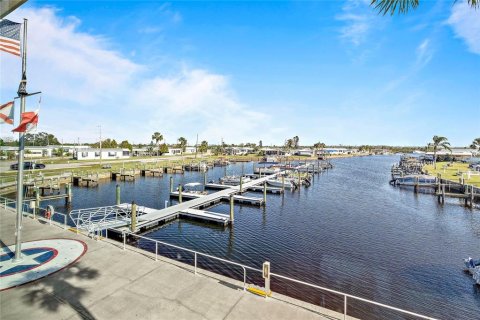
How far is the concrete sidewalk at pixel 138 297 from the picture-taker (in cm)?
843

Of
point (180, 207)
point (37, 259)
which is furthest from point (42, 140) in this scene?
point (37, 259)

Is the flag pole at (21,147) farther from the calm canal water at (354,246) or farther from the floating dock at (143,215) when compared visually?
the calm canal water at (354,246)

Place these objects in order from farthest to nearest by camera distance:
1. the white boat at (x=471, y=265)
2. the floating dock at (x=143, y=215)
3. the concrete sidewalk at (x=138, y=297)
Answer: the floating dock at (x=143, y=215) < the white boat at (x=471, y=265) < the concrete sidewalk at (x=138, y=297)

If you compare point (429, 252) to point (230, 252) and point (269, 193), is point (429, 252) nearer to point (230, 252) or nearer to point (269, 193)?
point (230, 252)

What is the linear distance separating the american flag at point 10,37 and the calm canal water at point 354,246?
16.8 meters

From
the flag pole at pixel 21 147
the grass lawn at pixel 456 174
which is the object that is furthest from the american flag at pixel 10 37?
the grass lawn at pixel 456 174

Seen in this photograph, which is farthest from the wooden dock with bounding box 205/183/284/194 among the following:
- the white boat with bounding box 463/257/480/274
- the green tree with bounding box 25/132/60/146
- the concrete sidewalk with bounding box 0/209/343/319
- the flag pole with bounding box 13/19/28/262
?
the green tree with bounding box 25/132/60/146

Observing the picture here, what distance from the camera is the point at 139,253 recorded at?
13531 millimetres

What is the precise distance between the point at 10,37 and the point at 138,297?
11043 millimetres

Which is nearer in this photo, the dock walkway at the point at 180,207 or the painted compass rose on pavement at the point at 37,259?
the painted compass rose on pavement at the point at 37,259

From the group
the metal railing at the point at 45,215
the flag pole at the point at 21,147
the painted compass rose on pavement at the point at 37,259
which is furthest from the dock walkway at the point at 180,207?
the flag pole at the point at 21,147

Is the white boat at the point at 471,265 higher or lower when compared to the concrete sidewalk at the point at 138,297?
lower

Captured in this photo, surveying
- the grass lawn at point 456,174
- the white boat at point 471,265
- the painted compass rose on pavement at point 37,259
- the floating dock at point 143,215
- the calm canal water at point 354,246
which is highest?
the grass lawn at point 456,174

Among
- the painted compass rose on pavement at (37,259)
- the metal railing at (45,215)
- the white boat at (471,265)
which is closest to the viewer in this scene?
the painted compass rose on pavement at (37,259)
